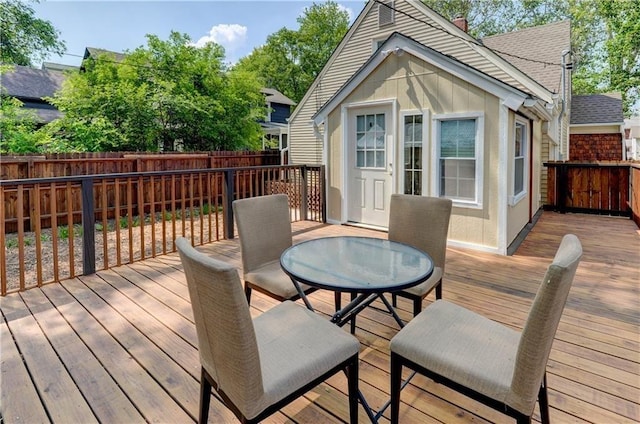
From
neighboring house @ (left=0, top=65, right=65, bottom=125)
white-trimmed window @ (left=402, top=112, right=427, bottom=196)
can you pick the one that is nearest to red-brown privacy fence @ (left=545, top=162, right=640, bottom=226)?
white-trimmed window @ (left=402, top=112, right=427, bottom=196)

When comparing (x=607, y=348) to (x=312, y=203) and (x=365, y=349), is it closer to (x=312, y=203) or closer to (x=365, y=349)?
(x=365, y=349)

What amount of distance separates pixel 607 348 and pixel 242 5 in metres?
14.3

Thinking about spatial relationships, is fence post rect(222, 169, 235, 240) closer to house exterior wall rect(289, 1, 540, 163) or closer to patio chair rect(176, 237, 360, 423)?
house exterior wall rect(289, 1, 540, 163)

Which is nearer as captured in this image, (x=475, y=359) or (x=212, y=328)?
(x=212, y=328)

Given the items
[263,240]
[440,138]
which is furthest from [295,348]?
[440,138]

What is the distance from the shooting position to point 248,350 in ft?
4.19

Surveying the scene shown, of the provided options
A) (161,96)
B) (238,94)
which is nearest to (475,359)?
(161,96)

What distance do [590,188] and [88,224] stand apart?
865cm

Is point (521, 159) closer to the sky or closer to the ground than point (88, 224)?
closer to the sky

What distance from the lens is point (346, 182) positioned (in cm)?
619

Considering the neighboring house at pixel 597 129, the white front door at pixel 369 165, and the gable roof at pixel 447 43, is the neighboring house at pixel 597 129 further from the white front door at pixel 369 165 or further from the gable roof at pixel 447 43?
the white front door at pixel 369 165

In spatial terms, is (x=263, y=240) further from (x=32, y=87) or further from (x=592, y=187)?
(x=32, y=87)

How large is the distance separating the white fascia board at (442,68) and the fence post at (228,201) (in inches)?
87.4

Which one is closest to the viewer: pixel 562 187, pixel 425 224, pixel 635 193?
pixel 425 224
